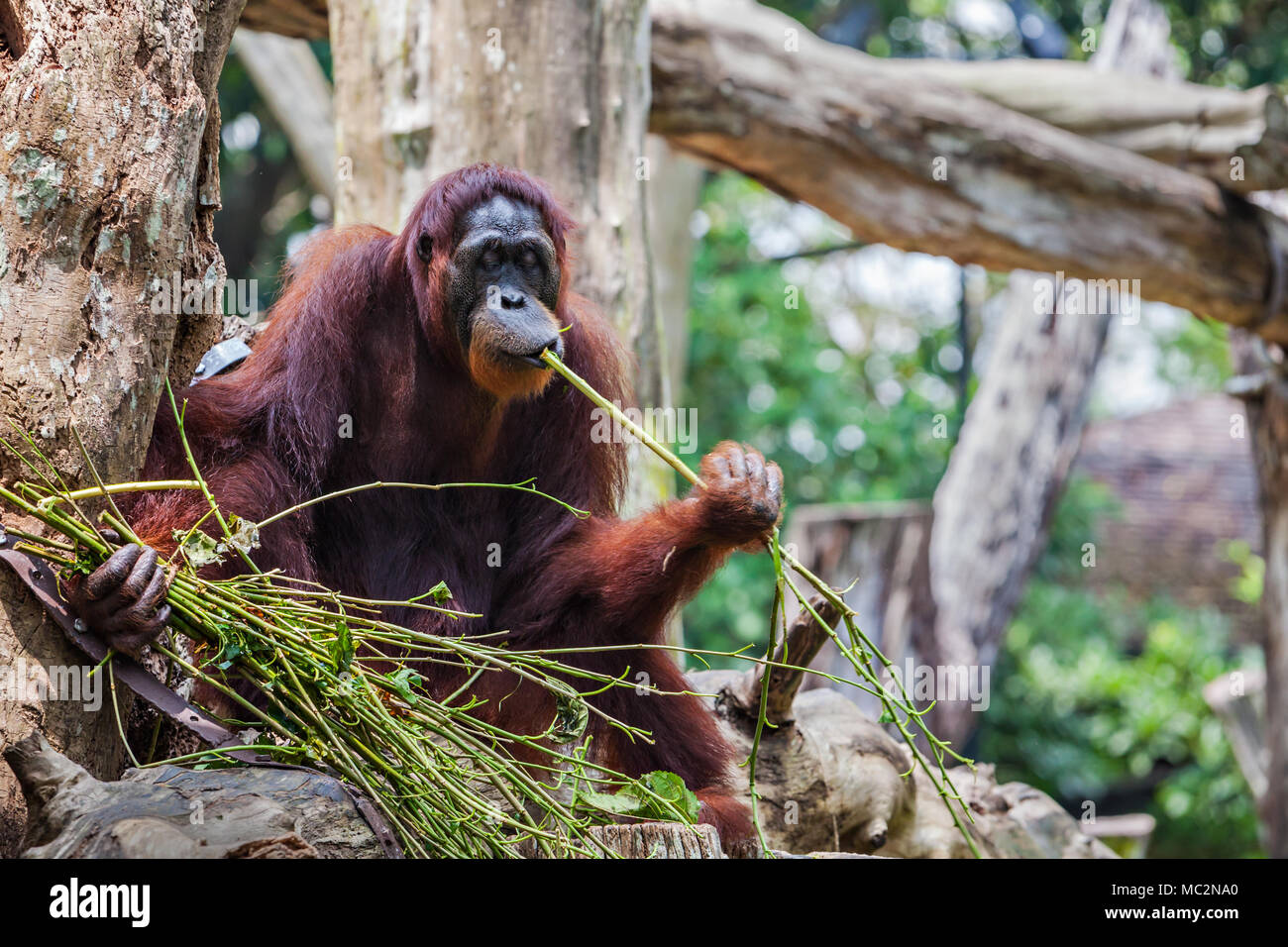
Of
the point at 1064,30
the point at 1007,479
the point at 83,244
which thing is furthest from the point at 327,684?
the point at 1064,30

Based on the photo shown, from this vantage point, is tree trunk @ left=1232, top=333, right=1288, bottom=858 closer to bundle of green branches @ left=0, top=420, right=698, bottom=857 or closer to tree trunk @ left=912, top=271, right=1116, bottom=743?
tree trunk @ left=912, top=271, right=1116, bottom=743

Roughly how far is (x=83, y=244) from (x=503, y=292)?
1064 mm

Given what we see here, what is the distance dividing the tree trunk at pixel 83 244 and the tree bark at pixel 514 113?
1926 millimetres

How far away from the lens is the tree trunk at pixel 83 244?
2.45 m

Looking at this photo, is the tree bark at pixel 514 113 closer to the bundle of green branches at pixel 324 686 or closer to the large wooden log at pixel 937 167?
the large wooden log at pixel 937 167

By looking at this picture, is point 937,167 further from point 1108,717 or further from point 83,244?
point 1108,717

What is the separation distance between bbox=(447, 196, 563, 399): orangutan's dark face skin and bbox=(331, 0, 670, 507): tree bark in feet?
4.00

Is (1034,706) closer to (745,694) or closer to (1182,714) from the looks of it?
(1182,714)

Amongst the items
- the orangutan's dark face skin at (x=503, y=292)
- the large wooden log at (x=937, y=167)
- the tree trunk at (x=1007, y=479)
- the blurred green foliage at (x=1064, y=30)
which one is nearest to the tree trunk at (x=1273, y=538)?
the large wooden log at (x=937, y=167)

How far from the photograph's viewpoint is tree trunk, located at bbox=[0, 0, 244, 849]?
2445 mm

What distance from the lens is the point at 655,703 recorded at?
3.57 m

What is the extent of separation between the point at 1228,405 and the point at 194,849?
56.8 feet

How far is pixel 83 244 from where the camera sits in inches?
99.0

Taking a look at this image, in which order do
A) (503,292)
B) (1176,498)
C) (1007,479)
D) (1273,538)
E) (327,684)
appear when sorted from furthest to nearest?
(1176,498), (1007,479), (1273,538), (503,292), (327,684)
